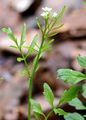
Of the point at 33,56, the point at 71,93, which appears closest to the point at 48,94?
the point at 71,93

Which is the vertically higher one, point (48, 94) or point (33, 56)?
point (48, 94)

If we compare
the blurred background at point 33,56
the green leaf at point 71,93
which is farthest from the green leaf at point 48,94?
the blurred background at point 33,56

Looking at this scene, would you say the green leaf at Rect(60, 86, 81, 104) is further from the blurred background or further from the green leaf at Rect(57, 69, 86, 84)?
the blurred background

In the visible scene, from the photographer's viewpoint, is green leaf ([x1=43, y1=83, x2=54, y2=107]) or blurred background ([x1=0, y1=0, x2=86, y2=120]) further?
blurred background ([x1=0, y1=0, x2=86, y2=120])

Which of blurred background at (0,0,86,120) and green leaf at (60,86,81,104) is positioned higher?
green leaf at (60,86,81,104)

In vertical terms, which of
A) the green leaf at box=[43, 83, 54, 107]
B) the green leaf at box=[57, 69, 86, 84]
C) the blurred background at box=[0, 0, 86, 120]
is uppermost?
the green leaf at box=[57, 69, 86, 84]

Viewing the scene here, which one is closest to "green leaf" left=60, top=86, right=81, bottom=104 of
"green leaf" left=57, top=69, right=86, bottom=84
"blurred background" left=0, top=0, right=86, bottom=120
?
"green leaf" left=57, top=69, right=86, bottom=84

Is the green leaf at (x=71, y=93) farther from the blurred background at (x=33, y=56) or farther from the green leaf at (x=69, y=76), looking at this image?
the blurred background at (x=33, y=56)

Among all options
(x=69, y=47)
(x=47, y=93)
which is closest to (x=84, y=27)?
(x=69, y=47)

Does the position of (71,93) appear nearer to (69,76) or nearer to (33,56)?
(69,76)
